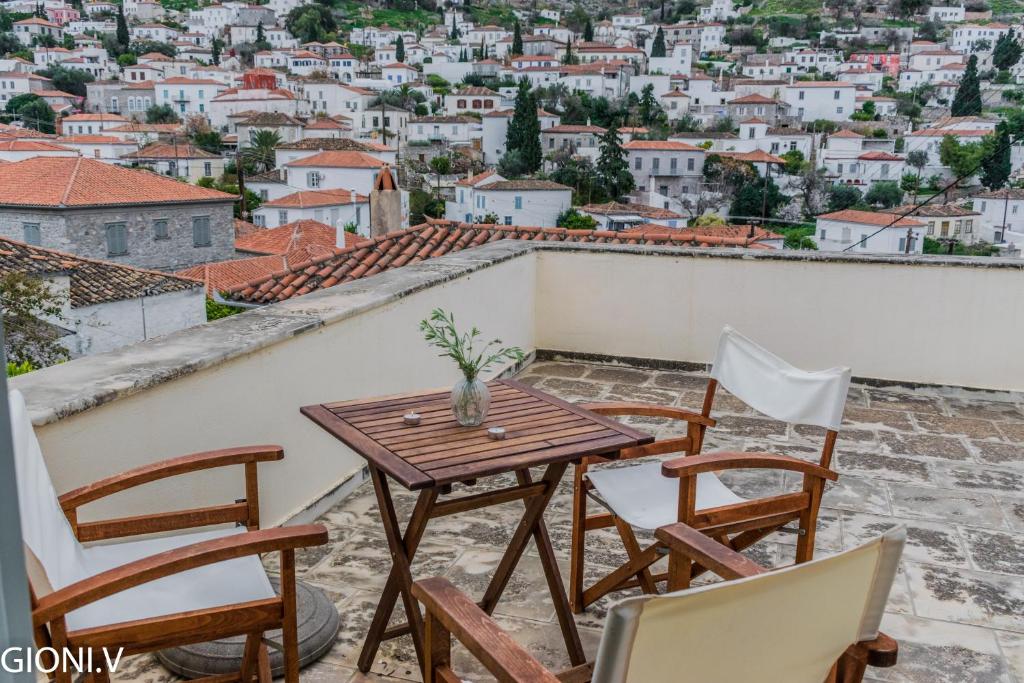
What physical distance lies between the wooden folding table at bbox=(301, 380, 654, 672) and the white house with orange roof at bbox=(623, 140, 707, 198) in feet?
171

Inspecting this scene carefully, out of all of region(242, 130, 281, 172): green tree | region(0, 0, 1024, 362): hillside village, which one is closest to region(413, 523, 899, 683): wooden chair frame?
region(0, 0, 1024, 362): hillside village

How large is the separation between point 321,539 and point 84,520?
852 millimetres

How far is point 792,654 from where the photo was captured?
135 cm

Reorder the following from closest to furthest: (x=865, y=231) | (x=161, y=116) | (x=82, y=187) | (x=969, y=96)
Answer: (x=82, y=187), (x=865, y=231), (x=969, y=96), (x=161, y=116)

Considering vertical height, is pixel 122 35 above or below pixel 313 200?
above

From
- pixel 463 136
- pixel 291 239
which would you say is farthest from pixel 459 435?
pixel 463 136

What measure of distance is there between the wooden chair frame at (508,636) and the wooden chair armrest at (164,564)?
0.82 ft

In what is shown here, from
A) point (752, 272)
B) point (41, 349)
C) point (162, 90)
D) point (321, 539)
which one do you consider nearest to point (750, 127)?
point (162, 90)

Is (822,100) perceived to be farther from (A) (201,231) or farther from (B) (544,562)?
(B) (544,562)

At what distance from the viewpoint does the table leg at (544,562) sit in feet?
7.07

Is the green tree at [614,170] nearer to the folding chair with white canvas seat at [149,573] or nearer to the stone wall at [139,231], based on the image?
the stone wall at [139,231]

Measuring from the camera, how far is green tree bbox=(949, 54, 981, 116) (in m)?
58.1

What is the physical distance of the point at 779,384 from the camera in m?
2.58

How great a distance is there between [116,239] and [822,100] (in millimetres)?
59207
